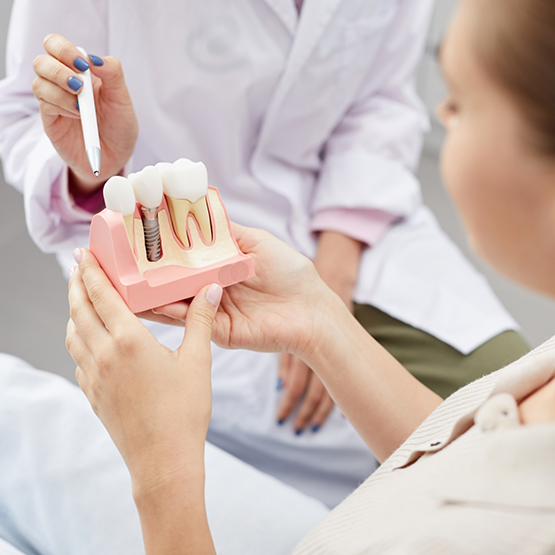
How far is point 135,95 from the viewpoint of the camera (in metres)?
0.81

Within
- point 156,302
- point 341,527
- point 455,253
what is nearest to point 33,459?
point 156,302

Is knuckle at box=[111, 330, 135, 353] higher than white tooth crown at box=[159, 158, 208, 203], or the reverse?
white tooth crown at box=[159, 158, 208, 203]

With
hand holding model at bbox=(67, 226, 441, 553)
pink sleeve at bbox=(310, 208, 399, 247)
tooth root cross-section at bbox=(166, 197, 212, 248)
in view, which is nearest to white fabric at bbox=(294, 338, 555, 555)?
hand holding model at bbox=(67, 226, 441, 553)

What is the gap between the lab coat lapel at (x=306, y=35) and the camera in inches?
32.7

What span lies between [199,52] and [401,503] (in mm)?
639

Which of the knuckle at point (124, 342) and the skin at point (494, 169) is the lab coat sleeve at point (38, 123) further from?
the skin at point (494, 169)

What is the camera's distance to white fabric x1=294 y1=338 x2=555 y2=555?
36cm

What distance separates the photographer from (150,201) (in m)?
0.57

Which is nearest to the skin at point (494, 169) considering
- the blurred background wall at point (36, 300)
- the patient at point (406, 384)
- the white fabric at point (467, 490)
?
the patient at point (406, 384)

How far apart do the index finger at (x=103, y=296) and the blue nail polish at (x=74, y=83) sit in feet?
0.55

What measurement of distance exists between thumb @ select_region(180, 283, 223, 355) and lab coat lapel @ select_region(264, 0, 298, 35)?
453 millimetres

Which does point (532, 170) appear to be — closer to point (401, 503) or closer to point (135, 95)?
point (401, 503)

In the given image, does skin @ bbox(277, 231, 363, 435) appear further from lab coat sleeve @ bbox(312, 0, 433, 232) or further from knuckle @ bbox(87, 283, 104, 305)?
knuckle @ bbox(87, 283, 104, 305)

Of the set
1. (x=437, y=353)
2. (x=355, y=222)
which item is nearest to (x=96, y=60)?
(x=355, y=222)
